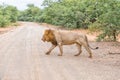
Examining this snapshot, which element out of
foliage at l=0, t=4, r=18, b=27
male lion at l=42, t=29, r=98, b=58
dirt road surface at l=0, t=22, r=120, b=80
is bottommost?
foliage at l=0, t=4, r=18, b=27

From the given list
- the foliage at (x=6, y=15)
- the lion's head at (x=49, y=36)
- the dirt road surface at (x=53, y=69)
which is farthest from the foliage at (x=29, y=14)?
the dirt road surface at (x=53, y=69)

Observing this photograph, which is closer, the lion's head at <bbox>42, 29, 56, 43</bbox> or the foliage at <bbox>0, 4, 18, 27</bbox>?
the lion's head at <bbox>42, 29, 56, 43</bbox>

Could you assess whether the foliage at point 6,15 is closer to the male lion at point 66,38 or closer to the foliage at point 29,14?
the foliage at point 29,14

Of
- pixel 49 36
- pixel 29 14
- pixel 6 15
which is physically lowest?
pixel 29 14

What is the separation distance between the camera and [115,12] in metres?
22.4

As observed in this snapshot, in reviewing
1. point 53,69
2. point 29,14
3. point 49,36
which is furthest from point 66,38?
point 29,14

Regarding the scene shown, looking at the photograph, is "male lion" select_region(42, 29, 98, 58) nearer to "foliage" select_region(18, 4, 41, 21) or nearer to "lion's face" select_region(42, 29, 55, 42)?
"lion's face" select_region(42, 29, 55, 42)

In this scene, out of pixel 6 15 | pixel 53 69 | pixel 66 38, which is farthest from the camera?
pixel 6 15

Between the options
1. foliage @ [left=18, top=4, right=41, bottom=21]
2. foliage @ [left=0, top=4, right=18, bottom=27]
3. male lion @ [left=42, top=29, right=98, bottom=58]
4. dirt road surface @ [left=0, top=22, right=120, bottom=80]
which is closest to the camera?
dirt road surface @ [left=0, top=22, right=120, bottom=80]

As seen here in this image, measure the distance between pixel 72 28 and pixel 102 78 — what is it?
35.8m

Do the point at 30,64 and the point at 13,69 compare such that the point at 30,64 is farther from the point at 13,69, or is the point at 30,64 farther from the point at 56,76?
the point at 56,76

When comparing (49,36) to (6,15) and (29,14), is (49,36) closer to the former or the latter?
(6,15)

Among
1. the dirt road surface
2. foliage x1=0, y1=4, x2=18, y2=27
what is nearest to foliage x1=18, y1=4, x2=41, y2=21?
foliage x1=0, y1=4, x2=18, y2=27

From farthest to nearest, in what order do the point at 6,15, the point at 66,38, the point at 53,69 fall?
the point at 6,15, the point at 66,38, the point at 53,69
